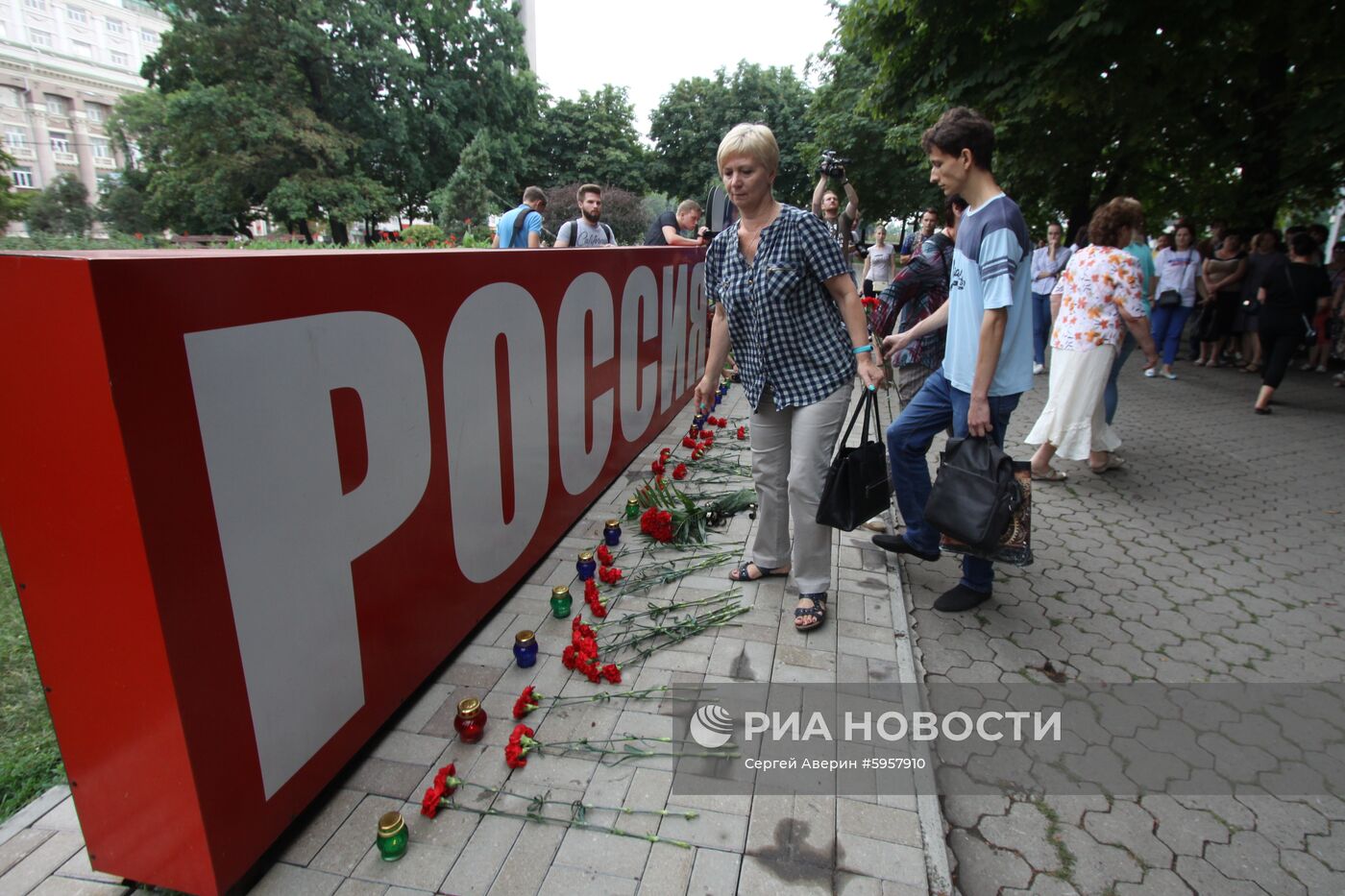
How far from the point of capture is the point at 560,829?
6.85 ft

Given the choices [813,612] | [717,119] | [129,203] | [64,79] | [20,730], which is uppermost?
[64,79]

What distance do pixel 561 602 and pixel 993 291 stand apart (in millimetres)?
2265

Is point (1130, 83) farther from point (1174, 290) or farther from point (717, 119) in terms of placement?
point (717, 119)

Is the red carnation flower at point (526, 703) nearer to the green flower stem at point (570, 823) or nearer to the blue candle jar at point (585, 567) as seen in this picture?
the green flower stem at point (570, 823)

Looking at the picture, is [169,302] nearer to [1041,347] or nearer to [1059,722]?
[1059,722]

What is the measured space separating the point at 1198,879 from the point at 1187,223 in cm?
1166

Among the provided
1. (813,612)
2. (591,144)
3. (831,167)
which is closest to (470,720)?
(813,612)

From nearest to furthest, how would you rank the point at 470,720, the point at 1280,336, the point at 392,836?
the point at 392,836 → the point at 470,720 → the point at 1280,336

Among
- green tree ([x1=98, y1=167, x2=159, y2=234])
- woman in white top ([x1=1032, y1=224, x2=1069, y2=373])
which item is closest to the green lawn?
woman in white top ([x1=1032, y1=224, x2=1069, y2=373])

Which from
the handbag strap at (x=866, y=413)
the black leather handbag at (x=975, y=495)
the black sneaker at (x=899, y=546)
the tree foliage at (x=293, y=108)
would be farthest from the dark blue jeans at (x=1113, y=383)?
the tree foliage at (x=293, y=108)

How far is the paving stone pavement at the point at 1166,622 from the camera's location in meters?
2.10

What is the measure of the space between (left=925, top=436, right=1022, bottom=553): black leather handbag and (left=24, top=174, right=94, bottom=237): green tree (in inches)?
1994

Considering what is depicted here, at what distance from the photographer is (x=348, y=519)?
7.22 feet

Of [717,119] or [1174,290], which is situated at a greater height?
[717,119]
